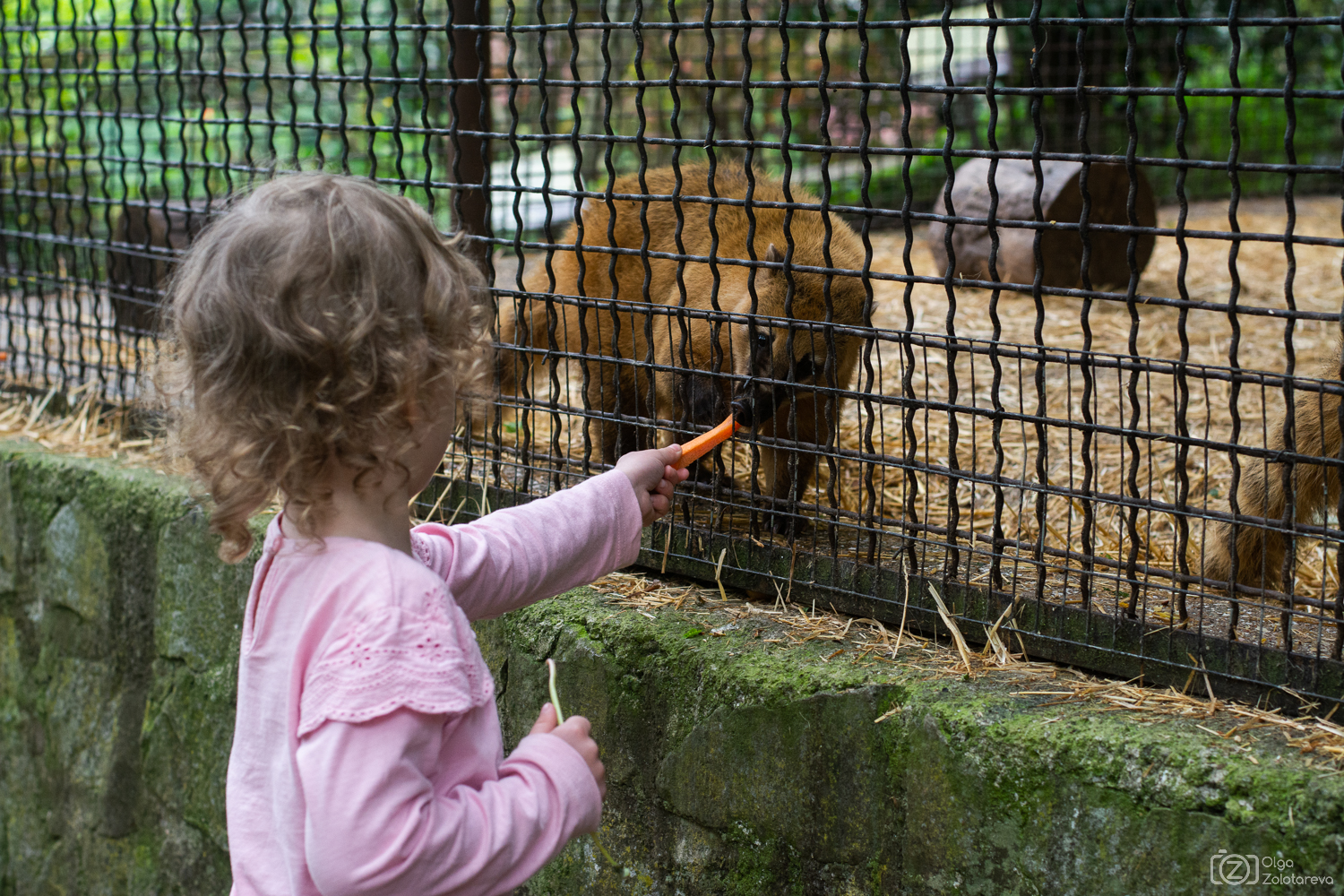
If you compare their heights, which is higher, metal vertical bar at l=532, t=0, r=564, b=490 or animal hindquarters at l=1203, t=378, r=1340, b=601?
metal vertical bar at l=532, t=0, r=564, b=490

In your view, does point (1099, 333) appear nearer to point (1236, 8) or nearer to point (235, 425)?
point (1236, 8)

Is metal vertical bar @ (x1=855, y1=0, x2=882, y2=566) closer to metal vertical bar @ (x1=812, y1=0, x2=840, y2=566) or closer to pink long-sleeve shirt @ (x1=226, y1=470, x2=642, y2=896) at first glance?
metal vertical bar @ (x1=812, y1=0, x2=840, y2=566)

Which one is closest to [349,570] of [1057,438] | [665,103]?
[1057,438]

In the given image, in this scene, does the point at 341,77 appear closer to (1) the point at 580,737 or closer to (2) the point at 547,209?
(2) the point at 547,209

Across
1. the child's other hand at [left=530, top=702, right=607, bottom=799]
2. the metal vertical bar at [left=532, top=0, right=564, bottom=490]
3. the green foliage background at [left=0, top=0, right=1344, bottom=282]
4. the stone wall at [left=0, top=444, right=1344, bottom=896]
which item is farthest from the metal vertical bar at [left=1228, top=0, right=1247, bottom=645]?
the green foliage background at [left=0, top=0, right=1344, bottom=282]

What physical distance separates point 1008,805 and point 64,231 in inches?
265

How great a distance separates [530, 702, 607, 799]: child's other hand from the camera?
1773 millimetres

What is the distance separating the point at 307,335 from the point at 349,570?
0.31 meters

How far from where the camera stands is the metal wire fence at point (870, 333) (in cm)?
227

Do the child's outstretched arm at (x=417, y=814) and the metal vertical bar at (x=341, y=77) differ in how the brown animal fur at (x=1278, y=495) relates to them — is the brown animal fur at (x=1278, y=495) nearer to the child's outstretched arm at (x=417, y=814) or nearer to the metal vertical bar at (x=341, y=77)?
the child's outstretched arm at (x=417, y=814)

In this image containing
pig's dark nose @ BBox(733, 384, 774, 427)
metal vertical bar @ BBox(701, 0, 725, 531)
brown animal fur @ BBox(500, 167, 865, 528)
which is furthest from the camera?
brown animal fur @ BBox(500, 167, 865, 528)

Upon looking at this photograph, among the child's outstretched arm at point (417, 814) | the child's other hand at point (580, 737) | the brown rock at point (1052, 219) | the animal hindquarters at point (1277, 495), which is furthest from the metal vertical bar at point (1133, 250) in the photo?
the brown rock at point (1052, 219)

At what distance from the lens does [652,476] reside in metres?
2.27

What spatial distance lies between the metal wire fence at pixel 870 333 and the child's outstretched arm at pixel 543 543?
0.65 meters
